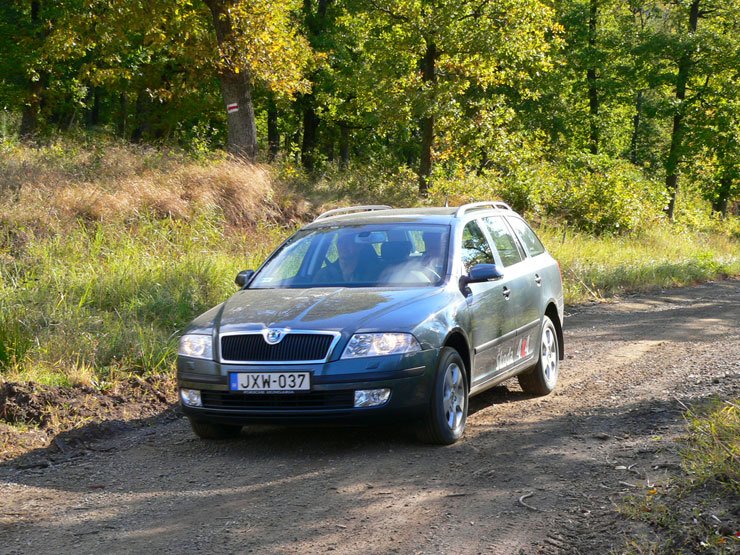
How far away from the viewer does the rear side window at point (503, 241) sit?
8539 mm

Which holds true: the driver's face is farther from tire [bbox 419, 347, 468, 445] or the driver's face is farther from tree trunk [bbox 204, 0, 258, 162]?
tree trunk [bbox 204, 0, 258, 162]

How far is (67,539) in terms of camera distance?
494 cm

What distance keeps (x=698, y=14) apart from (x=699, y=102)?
3744 mm

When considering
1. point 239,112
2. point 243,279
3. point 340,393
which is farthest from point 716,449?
point 239,112

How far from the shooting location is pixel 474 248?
805cm

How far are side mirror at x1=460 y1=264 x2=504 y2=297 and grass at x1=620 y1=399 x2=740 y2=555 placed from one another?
1.96m

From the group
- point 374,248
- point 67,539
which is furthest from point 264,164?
point 67,539

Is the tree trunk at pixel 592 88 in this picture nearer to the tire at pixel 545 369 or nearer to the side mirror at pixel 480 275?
the tire at pixel 545 369

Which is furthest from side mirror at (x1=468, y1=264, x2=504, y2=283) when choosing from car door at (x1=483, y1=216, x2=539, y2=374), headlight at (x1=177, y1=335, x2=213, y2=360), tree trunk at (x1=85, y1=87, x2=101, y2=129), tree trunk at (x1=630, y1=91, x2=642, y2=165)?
tree trunk at (x1=630, y1=91, x2=642, y2=165)

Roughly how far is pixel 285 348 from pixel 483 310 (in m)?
1.83

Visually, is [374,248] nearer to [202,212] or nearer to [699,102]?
[202,212]

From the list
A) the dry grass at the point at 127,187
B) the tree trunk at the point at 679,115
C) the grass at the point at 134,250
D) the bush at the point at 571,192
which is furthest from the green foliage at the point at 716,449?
the tree trunk at the point at 679,115

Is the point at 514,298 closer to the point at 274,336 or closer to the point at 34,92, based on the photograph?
the point at 274,336

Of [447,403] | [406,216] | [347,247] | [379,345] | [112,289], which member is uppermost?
[406,216]
